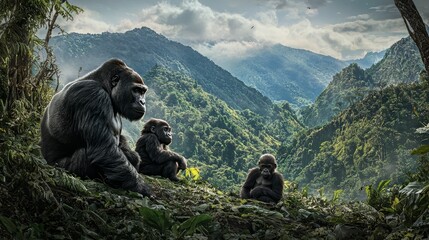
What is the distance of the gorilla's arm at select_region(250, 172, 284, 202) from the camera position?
6105 millimetres

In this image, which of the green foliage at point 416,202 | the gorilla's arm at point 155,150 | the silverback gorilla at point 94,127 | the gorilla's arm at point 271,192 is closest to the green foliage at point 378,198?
the gorilla's arm at point 271,192

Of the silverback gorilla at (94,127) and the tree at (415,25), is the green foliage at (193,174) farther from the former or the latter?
the tree at (415,25)

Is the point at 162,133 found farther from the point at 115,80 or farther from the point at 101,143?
the point at 101,143

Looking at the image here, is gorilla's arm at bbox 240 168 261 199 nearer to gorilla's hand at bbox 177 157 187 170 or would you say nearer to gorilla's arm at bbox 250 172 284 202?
gorilla's arm at bbox 250 172 284 202

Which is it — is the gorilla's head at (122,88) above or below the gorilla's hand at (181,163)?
above

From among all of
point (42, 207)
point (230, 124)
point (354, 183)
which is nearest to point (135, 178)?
point (42, 207)

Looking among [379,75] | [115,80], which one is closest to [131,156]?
[115,80]

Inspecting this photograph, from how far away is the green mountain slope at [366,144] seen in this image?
4812 centimetres

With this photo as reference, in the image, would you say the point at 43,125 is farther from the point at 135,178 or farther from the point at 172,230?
the point at 172,230

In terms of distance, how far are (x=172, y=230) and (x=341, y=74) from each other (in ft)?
346

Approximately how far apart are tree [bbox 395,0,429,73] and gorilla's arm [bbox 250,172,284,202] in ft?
10.7

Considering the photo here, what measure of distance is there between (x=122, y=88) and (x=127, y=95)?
3.1 inches

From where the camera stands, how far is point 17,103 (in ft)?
13.4

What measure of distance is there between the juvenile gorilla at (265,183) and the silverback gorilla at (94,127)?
7.88 feet
